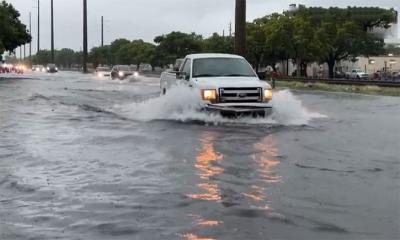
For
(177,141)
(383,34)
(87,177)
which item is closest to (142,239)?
(87,177)

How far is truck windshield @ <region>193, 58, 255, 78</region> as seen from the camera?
16016mm

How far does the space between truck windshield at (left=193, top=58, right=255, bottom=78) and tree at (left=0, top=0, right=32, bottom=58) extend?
43510 mm

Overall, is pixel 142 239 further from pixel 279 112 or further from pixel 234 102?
pixel 279 112

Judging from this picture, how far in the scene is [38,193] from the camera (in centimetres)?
748

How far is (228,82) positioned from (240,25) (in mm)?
13351

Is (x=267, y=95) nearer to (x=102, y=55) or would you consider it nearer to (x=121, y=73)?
(x=121, y=73)

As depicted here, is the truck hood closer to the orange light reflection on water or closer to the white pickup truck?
the white pickup truck

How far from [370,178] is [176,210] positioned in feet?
10.5

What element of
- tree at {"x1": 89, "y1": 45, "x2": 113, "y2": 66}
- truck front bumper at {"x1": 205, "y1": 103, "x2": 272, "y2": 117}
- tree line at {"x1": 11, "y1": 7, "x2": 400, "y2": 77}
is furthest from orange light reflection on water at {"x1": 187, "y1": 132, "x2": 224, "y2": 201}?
tree at {"x1": 89, "y1": 45, "x2": 113, "y2": 66}

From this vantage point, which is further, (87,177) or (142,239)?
(87,177)

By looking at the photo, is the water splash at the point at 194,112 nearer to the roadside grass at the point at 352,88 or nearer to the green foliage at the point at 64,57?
the roadside grass at the point at 352,88

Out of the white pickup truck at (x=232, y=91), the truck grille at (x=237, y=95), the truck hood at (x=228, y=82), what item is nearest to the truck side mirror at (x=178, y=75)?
the white pickup truck at (x=232, y=91)

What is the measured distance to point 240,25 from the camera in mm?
27797

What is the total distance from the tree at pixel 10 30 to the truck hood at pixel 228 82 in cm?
4472
